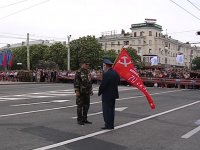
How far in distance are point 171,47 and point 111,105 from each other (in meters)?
135

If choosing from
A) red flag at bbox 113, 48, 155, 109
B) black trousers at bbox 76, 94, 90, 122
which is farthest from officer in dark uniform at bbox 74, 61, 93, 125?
red flag at bbox 113, 48, 155, 109

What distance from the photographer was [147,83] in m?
37.6

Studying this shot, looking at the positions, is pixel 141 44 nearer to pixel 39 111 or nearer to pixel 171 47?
pixel 171 47

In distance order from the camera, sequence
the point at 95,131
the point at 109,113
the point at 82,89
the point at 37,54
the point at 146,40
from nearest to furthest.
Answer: the point at 95,131 < the point at 109,113 < the point at 82,89 < the point at 37,54 < the point at 146,40

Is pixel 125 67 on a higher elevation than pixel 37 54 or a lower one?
lower

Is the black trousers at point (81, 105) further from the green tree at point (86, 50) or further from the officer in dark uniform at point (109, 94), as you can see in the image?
the green tree at point (86, 50)

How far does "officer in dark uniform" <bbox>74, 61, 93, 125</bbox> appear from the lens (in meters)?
10.2

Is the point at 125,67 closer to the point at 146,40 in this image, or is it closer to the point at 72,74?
the point at 72,74

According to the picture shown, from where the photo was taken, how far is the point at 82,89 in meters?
10.2

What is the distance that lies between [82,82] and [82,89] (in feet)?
0.66

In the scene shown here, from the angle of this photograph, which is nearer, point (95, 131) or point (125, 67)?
point (95, 131)

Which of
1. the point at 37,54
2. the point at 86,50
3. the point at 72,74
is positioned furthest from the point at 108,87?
the point at 37,54

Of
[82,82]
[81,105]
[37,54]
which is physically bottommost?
[81,105]

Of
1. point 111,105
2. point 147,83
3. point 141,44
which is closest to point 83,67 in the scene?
point 111,105
